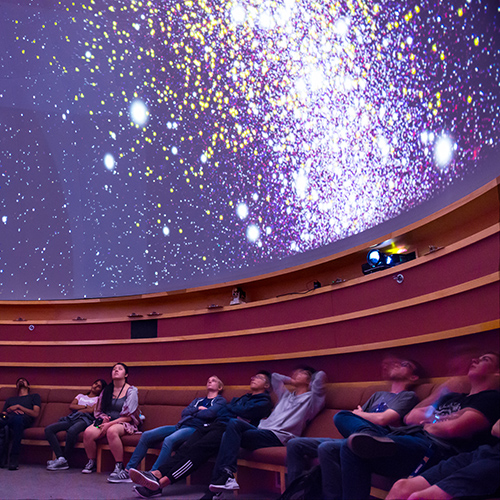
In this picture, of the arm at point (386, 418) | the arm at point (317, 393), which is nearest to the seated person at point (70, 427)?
the arm at point (317, 393)

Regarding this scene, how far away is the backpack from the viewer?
1.93 meters

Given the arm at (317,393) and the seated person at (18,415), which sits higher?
the arm at (317,393)

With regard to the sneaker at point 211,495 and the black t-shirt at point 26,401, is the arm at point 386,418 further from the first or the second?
the black t-shirt at point 26,401

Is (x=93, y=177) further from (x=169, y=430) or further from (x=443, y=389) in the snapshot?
(x=443, y=389)

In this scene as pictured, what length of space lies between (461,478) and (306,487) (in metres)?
0.76

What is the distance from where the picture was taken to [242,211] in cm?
486

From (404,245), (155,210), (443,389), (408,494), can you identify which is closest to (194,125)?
(155,210)

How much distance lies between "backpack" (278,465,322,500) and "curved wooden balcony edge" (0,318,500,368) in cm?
91

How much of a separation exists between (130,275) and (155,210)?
2.74 ft

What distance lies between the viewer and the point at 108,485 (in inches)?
115

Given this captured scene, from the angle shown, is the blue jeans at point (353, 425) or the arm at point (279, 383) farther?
the arm at point (279, 383)

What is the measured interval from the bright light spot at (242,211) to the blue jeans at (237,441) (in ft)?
8.52

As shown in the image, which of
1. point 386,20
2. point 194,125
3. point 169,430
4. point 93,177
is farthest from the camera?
point 93,177

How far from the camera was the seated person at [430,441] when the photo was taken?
158cm
